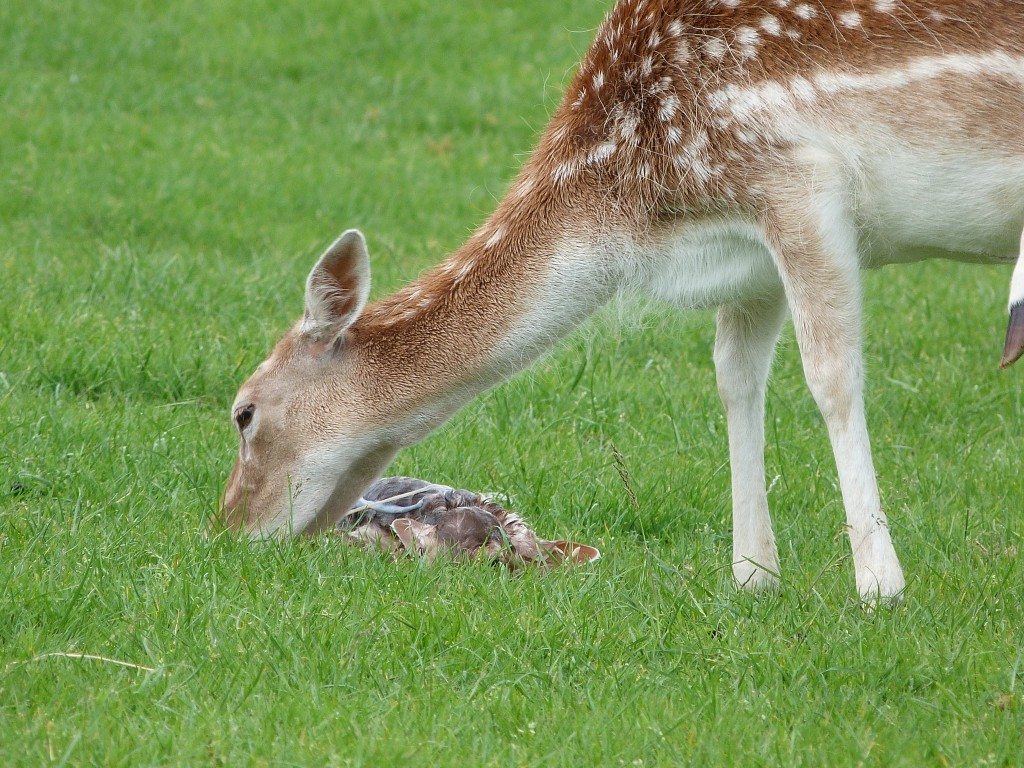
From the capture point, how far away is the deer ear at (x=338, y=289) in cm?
497

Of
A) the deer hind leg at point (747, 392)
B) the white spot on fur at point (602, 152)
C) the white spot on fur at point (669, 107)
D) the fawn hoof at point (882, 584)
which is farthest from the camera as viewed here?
the deer hind leg at point (747, 392)

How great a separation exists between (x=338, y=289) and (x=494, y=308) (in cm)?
55

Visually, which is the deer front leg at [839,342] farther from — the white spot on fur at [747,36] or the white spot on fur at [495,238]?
the white spot on fur at [495,238]

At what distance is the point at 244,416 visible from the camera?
5141 mm

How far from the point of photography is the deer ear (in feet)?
16.3

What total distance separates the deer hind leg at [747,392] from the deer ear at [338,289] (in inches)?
51.0

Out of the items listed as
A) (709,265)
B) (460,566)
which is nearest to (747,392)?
(709,265)

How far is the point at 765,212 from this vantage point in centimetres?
461

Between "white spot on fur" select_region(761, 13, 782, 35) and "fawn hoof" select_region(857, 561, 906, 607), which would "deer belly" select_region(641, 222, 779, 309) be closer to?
"white spot on fur" select_region(761, 13, 782, 35)

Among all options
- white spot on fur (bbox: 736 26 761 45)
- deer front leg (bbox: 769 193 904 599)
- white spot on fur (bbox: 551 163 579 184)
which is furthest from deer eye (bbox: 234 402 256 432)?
white spot on fur (bbox: 736 26 761 45)

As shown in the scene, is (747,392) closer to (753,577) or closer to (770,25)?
(753,577)

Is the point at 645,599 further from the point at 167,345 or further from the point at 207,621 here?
the point at 167,345

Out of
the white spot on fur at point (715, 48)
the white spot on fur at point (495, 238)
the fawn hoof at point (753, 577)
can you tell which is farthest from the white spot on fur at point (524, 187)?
the fawn hoof at point (753, 577)

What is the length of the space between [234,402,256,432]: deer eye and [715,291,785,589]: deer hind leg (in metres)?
1.65
